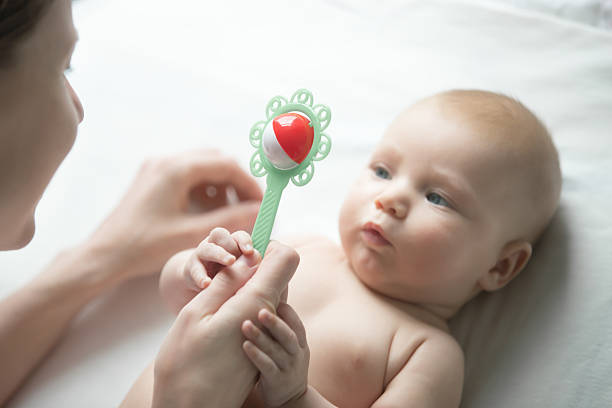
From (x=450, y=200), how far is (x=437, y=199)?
0.02 m

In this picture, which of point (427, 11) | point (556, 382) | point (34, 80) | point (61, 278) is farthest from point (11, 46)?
point (427, 11)

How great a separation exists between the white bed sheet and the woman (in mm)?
84

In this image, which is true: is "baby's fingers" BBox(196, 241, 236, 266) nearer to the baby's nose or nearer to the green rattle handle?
the green rattle handle

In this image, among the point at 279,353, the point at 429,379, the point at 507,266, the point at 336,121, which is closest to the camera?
the point at 279,353

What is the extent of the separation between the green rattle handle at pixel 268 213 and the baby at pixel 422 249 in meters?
0.16

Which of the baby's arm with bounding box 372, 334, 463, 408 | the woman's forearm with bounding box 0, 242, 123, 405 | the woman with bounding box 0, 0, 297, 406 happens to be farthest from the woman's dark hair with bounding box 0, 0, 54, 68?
the baby's arm with bounding box 372, 334, 463, 408

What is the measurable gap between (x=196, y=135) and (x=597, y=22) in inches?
46.3

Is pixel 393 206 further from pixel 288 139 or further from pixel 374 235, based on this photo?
pixel 288 139

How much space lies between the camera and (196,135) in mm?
1517

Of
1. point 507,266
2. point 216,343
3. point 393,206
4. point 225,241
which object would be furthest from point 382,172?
point 216,343

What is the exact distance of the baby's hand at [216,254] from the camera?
79 cm

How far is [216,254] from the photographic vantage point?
31.1 inches

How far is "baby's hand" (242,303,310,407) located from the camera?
0.73 m

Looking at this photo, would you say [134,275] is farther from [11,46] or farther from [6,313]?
[11,46]
